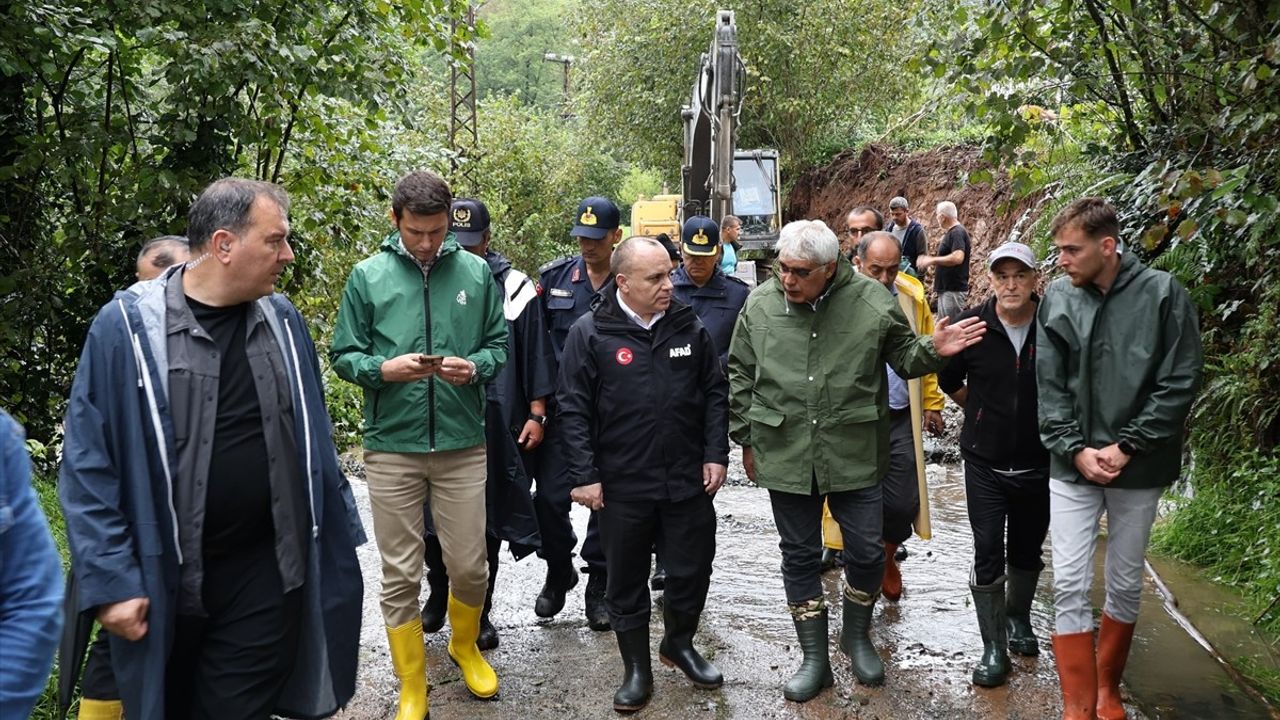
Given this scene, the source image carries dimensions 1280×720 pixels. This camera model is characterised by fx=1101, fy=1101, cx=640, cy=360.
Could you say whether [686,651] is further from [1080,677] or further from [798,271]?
[798,271]

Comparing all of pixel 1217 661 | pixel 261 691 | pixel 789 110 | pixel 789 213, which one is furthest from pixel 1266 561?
pixel 789 213

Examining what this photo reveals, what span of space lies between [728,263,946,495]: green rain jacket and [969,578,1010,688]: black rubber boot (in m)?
0.79

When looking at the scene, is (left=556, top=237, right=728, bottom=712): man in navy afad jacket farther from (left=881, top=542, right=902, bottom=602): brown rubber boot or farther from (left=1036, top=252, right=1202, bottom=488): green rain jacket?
(left=881, top=542, right=902, bottom=602): brown rubber boot

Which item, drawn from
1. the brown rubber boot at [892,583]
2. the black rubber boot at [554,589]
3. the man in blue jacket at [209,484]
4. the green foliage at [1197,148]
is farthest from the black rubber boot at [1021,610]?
the man in blue jacket at [209,484]

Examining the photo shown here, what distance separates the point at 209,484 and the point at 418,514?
5.66 feet

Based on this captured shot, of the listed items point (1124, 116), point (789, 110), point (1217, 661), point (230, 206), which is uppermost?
point (789, 110)

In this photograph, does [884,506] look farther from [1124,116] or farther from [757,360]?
[1124,116]

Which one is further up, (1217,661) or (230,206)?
(230,206)

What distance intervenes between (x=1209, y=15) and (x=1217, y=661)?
3.61 m

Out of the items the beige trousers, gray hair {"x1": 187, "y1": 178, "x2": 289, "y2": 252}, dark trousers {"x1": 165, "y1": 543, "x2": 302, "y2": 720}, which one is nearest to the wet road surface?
the beige trousers

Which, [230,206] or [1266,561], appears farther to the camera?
[1266,561]

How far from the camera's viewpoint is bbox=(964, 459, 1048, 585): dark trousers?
5.14 meters

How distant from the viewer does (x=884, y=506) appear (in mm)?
5980

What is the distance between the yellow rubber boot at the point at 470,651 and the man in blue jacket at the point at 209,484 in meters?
1.60
